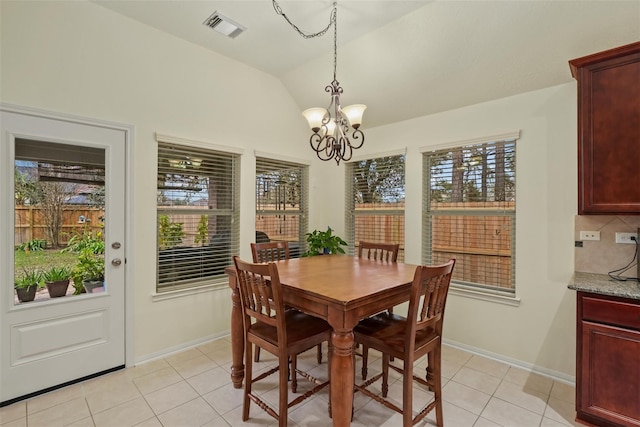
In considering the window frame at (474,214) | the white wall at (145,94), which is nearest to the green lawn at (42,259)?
the white wall at (145,94)

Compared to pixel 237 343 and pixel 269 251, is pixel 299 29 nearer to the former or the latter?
pixel 269 251

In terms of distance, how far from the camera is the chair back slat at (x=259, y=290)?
5.88ft

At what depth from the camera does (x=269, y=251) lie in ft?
10.5

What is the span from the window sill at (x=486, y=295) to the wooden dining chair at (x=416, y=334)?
1.28m

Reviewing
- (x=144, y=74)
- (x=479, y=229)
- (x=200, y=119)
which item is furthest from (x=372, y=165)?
(x=144, y=74)

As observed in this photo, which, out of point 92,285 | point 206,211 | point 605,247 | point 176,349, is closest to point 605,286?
point 605,247

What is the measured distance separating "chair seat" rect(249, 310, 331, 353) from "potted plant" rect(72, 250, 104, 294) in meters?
1.53

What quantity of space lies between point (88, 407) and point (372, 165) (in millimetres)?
3624

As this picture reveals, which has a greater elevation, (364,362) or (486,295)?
(486,295)

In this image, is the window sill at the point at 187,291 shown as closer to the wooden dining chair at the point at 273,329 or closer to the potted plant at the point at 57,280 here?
the potted plant at the point at 57,280

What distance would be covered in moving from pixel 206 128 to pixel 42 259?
1.82 m

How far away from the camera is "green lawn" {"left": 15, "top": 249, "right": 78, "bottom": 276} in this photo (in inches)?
90.7

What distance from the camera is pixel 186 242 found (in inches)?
129

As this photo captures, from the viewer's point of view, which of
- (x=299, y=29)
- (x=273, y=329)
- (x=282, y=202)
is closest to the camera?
(x=273, y=329)
